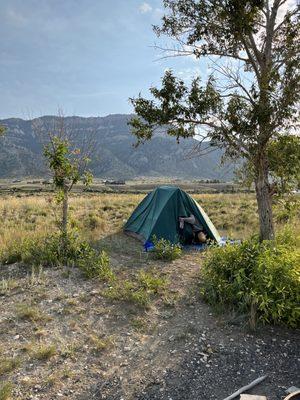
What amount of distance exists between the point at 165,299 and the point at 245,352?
2116mm

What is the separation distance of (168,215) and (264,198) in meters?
3.65

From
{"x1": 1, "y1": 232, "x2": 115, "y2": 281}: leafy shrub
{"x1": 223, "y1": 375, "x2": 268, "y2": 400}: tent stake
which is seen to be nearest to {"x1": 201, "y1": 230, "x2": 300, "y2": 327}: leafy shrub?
{"x1": 223, "y1": 375, "x2": 268, "y2": 400}: tent stake

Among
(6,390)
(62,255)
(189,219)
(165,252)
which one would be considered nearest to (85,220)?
(189,219)

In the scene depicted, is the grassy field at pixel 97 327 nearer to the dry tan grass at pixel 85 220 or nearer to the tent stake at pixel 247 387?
the tent stake at pixel 247 387

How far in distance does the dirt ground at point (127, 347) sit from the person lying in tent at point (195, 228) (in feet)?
12.7

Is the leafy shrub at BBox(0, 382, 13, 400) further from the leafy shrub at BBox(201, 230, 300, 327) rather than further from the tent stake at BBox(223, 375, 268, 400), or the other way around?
the leafy shrub at BBox(201, 230, 300, 327)

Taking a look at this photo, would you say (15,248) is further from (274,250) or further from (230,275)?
(274,250)

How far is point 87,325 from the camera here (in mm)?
6730

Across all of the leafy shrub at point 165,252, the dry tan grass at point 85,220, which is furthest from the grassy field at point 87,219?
the leafy shrub at point 165,252

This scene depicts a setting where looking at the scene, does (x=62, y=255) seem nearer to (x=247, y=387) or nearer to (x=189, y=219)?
(x=189, y=219)

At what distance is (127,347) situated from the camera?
20.1 feet

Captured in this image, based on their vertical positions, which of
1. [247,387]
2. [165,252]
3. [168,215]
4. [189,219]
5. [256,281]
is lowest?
[247,387]

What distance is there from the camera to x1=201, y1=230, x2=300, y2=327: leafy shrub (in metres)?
6.30

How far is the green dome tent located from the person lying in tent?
0.12m
